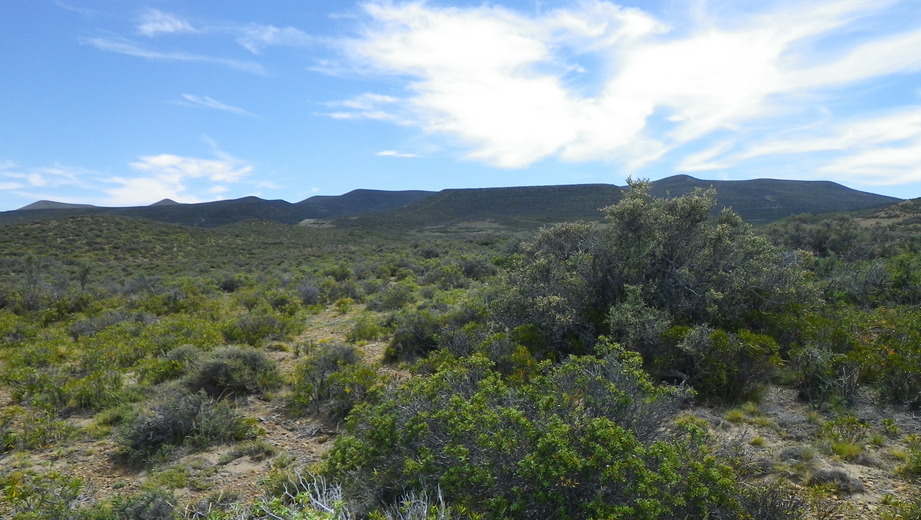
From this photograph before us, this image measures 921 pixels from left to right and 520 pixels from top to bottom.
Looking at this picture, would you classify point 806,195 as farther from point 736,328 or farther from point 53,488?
point 53,488

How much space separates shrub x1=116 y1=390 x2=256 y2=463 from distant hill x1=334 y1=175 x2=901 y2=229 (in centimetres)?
4985

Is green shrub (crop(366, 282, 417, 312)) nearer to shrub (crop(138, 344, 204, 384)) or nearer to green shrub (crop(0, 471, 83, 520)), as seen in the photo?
shrub (crop(138, 344, 204, 384))

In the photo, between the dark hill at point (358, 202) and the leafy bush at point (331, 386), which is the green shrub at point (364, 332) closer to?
the leafy bush at point (331, 386)

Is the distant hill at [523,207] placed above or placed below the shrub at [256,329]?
above

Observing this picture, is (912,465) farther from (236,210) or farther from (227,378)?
(236,210)

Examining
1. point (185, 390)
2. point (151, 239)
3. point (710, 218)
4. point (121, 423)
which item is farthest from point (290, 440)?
point (151, 239)

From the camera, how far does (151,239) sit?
3341cm

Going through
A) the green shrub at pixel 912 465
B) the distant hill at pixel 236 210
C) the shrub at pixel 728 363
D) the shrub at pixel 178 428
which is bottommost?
the shrub at pixel 178 428

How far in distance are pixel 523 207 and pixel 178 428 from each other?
214 feet

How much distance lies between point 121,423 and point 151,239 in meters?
32.5

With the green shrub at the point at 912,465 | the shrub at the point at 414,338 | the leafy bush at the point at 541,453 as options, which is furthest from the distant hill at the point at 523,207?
the leafy bush at the point at 541,453

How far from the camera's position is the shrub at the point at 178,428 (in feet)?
17.3

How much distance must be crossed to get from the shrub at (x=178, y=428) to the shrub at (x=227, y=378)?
36.3 inches

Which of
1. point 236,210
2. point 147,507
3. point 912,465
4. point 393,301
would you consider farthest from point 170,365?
point 236,210
